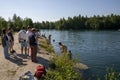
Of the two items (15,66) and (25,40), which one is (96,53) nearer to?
(25,40)

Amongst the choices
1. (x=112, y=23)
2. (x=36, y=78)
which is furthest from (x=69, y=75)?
(x=112, y=23)

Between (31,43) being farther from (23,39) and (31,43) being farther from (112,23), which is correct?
(112,23)

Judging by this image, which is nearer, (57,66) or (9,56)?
(57,66)

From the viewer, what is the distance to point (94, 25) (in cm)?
18600

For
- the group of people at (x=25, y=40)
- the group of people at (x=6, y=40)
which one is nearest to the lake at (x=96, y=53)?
the group of people at (x=25, y=40)

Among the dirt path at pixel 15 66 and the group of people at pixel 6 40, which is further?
the group of people at pixel 6 40

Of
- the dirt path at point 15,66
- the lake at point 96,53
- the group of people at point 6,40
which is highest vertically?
the group of people at point 6,40

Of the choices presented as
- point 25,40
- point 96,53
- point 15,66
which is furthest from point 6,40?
point 96,53

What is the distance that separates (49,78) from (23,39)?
8.87 metres

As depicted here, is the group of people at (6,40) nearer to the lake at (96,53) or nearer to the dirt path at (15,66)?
the dirt path at (15,66)

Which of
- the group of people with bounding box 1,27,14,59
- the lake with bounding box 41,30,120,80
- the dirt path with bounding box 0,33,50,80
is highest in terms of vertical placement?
the group of people with bounding box 1,27,14,59

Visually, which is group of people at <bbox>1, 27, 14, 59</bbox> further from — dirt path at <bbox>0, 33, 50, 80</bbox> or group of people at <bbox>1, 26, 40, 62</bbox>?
dirt path at <bbox>0, 33, 50, 80</bbox>

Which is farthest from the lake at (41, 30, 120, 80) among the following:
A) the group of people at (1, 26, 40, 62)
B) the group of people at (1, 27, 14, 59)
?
the group of people at (1, 27, 14, 59)

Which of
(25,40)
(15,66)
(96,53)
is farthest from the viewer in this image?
(96,53)
